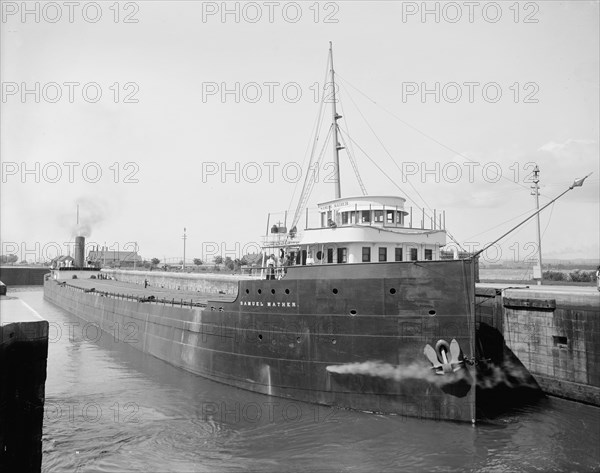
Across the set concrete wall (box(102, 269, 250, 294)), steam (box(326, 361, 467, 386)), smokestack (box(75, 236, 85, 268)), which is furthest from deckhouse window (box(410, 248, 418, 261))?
smokestack (box(75, 236, 85, 268))

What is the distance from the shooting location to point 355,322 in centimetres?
1466

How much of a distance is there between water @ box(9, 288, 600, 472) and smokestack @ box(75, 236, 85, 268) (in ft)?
127

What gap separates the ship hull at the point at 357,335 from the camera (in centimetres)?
1371

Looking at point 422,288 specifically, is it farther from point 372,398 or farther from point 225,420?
point 225,420

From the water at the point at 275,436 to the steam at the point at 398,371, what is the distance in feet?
4.03

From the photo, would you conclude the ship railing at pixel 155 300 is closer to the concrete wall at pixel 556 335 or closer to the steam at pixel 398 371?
the steam at pixel 398 371

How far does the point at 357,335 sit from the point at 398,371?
1.59 metres

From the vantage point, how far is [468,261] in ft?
44.5

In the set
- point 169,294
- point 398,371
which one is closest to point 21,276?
point 169,294

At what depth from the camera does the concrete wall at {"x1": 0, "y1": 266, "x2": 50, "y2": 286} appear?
8676cm

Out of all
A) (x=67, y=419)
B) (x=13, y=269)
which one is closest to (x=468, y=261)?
(x=67, y=419)

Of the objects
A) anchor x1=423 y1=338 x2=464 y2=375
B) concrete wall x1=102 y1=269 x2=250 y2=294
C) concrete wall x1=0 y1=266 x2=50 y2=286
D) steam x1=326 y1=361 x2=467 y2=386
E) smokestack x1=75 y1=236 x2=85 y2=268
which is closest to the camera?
anchor x1=423 y1=338 x2=464 y2=375

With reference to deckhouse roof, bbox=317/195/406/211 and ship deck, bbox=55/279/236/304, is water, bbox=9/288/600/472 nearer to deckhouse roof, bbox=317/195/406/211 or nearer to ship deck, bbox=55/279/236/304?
ship deck, bbox=55/279/236/304

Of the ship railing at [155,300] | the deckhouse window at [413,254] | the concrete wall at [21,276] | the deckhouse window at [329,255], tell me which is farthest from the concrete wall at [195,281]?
the concrete wall at [21,276]
